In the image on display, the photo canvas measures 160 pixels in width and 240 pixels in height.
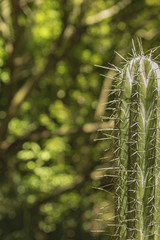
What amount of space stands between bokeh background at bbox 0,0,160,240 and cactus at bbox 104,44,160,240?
406 cm

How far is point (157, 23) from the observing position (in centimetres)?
748

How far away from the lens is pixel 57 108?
8945 mm

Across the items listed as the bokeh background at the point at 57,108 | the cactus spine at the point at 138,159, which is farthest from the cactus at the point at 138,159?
the bokeh background at the point at 57,108

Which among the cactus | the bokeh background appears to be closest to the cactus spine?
the cactus

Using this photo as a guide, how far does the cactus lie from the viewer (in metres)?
2.26

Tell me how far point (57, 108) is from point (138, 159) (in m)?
6.74

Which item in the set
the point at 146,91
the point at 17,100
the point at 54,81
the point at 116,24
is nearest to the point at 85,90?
the point at 54,81

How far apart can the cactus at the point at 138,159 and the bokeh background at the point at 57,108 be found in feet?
13.3

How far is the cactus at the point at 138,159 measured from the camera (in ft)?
7.41

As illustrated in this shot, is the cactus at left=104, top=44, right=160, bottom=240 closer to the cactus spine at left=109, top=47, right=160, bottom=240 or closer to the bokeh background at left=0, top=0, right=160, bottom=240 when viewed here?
the cactus spine at left=109, top=47, right=160, bottom=240

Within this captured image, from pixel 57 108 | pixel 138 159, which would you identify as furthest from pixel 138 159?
pixel 57 108

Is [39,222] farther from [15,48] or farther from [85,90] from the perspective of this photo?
[15,48]

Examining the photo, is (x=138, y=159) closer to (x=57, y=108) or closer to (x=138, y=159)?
(x=138, y=159)

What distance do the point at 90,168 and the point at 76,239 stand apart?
4.53 feet
